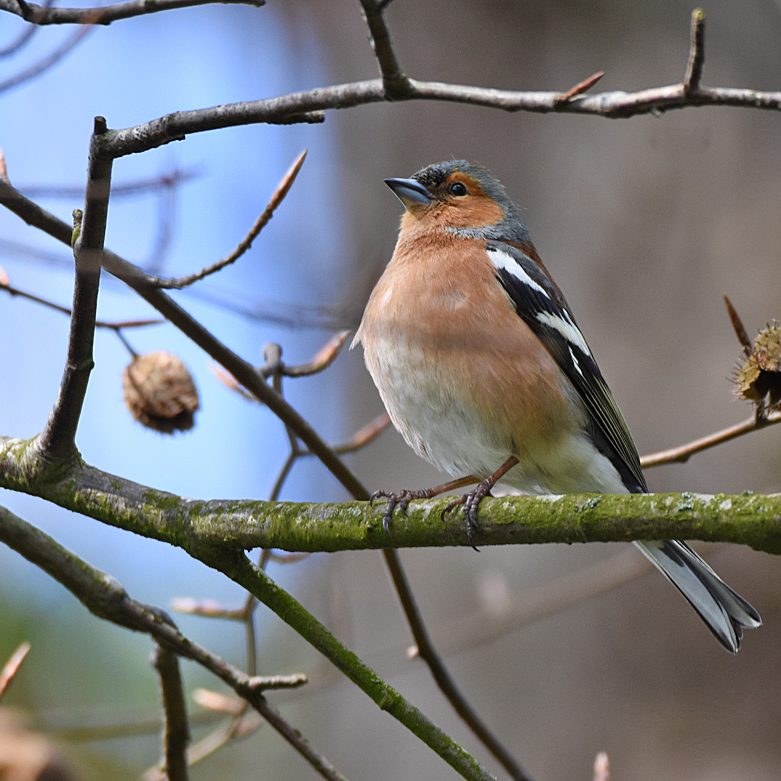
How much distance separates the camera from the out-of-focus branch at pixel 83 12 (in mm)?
1996

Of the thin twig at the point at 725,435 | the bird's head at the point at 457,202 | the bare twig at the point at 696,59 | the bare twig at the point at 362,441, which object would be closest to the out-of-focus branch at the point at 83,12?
the bare twig at the point at 696,59

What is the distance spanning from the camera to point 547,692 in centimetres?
498

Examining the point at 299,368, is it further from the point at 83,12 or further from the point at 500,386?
the point at 83,12

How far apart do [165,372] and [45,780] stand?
3.96 ft

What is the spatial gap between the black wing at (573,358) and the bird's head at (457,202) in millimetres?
338

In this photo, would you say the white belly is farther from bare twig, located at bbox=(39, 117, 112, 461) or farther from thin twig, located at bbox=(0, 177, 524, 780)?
bare twig, located at bbox=(39, 117, 112, 461)

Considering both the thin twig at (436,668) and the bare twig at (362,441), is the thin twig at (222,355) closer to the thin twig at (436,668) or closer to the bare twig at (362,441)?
the thin twig at (436,668)

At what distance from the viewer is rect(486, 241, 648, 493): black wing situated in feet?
12.2

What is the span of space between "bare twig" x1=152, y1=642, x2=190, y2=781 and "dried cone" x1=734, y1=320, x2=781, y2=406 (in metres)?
1.74

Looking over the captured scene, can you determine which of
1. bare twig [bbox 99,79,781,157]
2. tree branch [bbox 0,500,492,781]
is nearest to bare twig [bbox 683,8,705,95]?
bare twig [bbox 99,79,781,157]

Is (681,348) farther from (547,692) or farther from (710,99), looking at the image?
(710,99)

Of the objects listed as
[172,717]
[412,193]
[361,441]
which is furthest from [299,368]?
[412,193]

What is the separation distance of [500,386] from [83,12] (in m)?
1.78

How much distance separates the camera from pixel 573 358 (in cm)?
381
